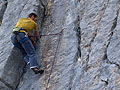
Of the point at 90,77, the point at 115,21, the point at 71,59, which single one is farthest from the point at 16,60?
the point at 115,21

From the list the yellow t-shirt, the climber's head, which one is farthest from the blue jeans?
the climber's head

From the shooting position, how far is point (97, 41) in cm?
794

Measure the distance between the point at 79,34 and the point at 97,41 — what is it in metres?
1.05

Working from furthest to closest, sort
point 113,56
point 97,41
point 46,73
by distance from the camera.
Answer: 1. point 46,73
2. point 97,41
3. point 113,56

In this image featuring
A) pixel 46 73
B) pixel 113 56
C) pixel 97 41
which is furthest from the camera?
pixel 46 73

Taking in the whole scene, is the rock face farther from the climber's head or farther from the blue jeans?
the climber's head

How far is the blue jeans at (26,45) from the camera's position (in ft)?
27.7

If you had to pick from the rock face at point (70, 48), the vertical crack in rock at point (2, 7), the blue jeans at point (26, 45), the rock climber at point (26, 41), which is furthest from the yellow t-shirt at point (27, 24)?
the vertical crack in rock at point (2, 7)

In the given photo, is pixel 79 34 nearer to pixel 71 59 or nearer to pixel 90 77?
pixel 71 59

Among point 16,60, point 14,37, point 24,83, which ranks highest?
point 14,37

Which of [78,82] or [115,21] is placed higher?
[115,21]

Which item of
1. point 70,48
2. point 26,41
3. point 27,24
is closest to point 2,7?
point 27,24

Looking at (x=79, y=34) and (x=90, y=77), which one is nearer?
(x=90, y=77)

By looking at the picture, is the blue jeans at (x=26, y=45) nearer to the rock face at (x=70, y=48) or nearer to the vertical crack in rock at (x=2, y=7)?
the rock face at (x=70, y=48)
